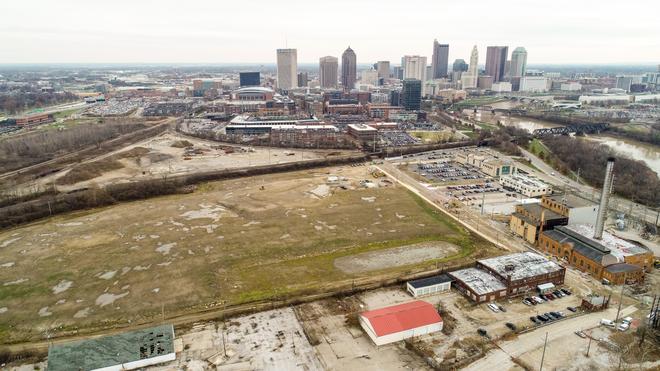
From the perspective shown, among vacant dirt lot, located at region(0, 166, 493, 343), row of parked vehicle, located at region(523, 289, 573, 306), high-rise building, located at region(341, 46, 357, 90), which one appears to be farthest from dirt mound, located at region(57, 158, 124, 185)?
high-rise building, located at region(341, 46, 357, 90)

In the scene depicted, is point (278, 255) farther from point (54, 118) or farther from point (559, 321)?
point (54, 118)

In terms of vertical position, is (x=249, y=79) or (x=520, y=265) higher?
(x=249, y=79)

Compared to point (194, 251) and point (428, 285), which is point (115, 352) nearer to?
point (194, 251)

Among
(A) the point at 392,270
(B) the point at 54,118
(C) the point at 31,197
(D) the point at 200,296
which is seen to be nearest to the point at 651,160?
(A) the point at 392,270

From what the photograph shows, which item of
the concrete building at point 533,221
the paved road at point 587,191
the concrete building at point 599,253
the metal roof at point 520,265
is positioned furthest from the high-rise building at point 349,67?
the metal roof at point 520,265

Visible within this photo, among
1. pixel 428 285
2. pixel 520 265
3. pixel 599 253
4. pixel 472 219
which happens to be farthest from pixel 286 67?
pixel 428 285

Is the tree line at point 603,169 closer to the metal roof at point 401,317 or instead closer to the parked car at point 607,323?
the parked car at point 607,323
